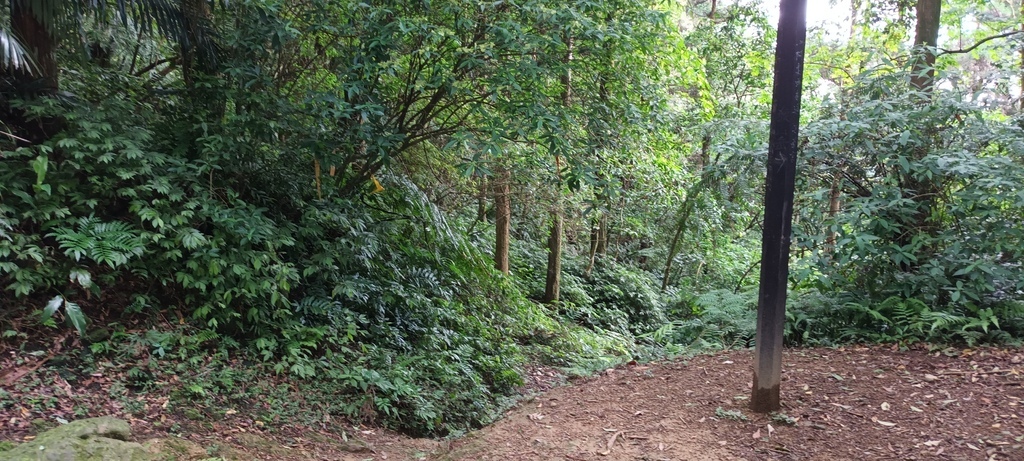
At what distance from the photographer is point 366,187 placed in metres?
6.89

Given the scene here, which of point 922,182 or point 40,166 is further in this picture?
point 922,182

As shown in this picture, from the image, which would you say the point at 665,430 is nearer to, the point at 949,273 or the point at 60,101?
the point at 949,273

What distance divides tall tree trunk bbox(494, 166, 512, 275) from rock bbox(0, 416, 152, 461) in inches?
212

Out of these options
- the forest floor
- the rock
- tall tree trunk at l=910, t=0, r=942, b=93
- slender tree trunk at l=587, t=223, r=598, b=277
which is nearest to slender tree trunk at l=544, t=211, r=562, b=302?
slender tree trunk at l=587, t=223, r=598, b=277

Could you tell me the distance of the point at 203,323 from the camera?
506 cm

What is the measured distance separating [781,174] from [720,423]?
180 cm

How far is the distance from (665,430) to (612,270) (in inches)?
349

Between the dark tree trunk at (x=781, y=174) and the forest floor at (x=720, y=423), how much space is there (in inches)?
24.7

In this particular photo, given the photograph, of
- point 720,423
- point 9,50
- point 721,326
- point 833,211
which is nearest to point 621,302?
point 721,326

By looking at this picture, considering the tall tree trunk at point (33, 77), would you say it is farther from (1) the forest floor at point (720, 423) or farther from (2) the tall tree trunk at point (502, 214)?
(2) the tall tree trunk at point (502, 214)

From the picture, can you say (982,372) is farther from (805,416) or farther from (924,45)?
(924,45)

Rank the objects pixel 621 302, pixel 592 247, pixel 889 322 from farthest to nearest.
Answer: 1. pixel 592 247
2. pixel 621 302
3. pixel 889 322

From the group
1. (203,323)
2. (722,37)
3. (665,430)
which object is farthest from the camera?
(722,37)

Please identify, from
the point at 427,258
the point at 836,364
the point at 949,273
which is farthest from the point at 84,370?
the point at 949,273
